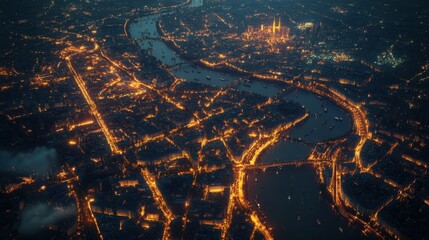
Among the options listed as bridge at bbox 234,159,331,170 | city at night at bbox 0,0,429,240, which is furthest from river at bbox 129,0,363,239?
bridge at bbox 234,159,331,170

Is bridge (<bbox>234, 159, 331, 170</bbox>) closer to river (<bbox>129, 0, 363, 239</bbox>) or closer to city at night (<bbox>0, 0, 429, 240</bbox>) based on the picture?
city at night (<bbox>0, 0, 429, 240</bbox>)

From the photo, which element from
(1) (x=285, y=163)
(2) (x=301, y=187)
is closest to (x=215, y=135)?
(1) (x=285, y=163)

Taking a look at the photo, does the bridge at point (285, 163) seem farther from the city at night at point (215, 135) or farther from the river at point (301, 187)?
the river at point (301, 187)

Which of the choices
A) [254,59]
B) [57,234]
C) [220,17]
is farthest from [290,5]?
[57,234]

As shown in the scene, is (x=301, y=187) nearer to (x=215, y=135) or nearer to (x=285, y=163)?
(x=285, y=163)

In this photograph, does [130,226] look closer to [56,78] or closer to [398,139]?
[398,139]
